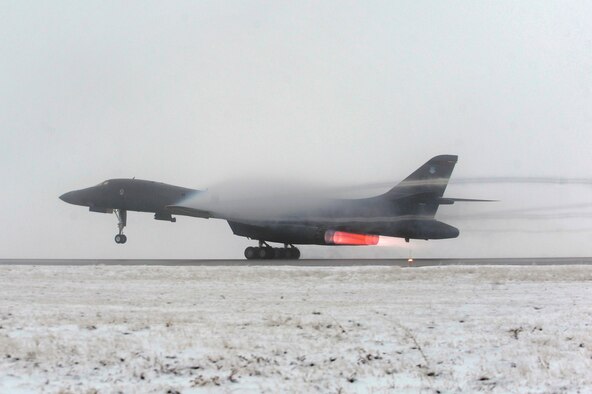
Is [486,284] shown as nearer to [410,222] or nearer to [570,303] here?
[570,303]

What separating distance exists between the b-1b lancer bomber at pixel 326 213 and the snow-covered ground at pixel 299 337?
49.7 ft

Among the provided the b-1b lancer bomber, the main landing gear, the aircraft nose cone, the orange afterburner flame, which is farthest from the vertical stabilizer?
the aircraft nose cone

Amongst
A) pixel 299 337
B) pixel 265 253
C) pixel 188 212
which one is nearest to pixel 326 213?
pixel 265 253

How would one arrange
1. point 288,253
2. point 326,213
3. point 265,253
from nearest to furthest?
point 326,213 < point 265,253 < point 288,253

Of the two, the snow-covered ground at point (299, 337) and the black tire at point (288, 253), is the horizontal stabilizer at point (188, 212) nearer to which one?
the black tire at point (288, 253)

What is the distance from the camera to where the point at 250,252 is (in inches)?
1615

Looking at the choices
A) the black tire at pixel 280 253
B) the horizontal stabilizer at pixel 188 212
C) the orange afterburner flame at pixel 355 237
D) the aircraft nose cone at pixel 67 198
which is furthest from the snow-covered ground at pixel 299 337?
the aircraft nose cone at pixel 67 198

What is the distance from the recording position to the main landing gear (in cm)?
4103

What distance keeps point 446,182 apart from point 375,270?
13.5 meters

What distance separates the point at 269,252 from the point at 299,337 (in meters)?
27.8

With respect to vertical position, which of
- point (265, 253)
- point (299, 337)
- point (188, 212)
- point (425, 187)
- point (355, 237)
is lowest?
Answer: point (299, 337)

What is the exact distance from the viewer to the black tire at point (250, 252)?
4097 cm

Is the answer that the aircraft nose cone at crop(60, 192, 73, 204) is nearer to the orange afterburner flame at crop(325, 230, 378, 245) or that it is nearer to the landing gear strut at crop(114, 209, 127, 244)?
the landing gear strut at crop(114, 209, 127, 244)

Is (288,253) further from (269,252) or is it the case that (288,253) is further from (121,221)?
(121,221)
